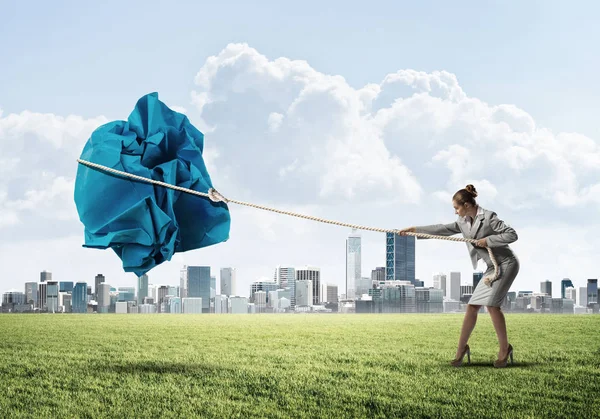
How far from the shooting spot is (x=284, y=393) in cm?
559

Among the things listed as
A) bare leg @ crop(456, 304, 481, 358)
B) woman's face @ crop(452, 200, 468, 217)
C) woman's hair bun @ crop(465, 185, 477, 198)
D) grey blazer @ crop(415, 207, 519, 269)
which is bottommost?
bare leg @ crop(456, 304, 481, 358)

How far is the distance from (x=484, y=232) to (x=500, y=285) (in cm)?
66

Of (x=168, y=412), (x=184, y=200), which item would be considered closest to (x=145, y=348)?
(x=184, y=200)

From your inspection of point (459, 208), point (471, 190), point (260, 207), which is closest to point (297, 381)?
point (260, 207)

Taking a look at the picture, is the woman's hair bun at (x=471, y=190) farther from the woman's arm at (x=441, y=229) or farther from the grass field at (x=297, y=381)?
the grass field at (x=297, y=381)

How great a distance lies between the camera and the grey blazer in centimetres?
582

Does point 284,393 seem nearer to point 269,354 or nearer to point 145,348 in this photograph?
point 269,354

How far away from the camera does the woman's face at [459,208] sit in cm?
577

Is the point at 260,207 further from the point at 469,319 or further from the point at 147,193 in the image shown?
the point at 469,319

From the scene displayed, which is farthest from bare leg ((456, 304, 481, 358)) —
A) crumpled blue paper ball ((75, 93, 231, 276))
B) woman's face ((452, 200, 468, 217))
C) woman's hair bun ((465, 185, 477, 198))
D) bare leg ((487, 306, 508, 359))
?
crumpled blue paper ball ((75, 93, 231, 276))

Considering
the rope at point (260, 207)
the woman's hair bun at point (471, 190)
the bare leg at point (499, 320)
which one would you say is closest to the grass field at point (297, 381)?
the bare leg at point (499, 320)

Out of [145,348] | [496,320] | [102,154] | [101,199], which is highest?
[102,154]

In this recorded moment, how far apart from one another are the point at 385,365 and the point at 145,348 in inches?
167

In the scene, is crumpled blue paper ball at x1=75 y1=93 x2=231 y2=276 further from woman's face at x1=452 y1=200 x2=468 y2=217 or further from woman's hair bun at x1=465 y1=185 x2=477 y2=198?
woman's hair bun at x1=465 y1=185 x2=477 y2=198
